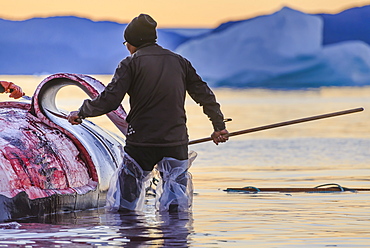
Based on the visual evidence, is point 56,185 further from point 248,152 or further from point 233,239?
point 248,152

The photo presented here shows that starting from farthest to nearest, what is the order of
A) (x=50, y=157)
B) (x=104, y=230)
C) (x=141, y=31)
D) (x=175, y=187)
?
(x=50, y=157)
(x=175, y=187)
(x=141, y=31)
(x=104, y=230)

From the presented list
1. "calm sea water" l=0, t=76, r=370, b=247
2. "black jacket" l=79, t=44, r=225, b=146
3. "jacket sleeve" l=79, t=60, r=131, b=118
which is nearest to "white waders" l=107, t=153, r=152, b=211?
"calm sea water" l=0, t=76, r=370, b=247

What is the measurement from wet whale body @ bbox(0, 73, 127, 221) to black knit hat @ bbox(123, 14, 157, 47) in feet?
2.95

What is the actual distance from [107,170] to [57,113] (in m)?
0.70

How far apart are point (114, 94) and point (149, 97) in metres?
0.29

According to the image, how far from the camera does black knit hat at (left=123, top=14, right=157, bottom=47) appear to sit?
26.3 ft

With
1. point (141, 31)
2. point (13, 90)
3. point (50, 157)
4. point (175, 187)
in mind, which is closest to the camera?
point (141, 31)

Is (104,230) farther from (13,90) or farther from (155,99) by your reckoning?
(13,90)

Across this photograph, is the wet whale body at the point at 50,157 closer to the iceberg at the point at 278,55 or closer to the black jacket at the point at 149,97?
the black jacket at the point at 149,97

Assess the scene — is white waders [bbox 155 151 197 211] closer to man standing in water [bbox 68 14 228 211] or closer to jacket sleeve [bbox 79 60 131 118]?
man standing in water [bbox 68 14 228 211]

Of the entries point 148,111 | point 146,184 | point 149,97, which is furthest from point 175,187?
point 149,97

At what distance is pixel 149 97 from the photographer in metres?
7.87

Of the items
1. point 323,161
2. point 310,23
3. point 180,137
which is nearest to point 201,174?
point 323,161

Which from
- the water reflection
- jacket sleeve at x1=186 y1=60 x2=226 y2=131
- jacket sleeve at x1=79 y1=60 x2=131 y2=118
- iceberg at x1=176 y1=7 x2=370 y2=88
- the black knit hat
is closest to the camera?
the water reflection
